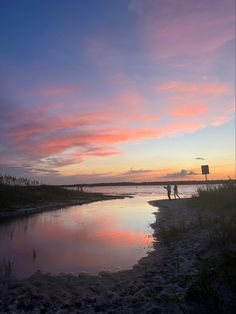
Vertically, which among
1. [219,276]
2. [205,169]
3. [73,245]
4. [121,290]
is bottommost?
[73,245]

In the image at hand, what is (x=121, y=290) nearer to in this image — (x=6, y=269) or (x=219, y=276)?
(x=219, y=276)

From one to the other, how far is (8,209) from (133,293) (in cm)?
2919

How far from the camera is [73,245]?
18.3 m

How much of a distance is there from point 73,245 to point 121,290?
882 cm

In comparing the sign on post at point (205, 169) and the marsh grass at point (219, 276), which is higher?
the sign on post at point (205, 169)

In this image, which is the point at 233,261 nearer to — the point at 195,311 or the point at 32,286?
the point at 195,311

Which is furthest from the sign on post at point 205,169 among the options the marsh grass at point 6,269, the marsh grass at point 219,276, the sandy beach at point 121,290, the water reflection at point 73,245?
the marsh grass at point 6,269

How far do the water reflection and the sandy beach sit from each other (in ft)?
5.80

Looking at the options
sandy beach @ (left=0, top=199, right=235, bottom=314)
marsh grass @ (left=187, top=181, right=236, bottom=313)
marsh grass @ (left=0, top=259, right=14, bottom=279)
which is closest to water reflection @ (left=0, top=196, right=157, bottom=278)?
marsh grass @ (left=0, top=259, right=14, bottom=279)

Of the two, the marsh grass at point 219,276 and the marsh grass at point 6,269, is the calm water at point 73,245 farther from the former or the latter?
the marsh grass at point 219,276

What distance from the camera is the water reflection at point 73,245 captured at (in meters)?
14.1

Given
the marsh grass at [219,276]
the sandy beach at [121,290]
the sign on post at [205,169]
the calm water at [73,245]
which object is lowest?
the calm water at [73,245]

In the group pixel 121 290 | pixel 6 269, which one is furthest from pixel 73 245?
pixel 121 290

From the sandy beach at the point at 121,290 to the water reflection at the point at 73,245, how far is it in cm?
177
